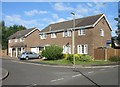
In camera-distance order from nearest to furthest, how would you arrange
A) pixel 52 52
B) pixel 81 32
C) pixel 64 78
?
pixel 64 78 < pixel 52 52 < pixel 81 32

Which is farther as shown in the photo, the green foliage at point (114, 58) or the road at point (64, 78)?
the green foliage at point (114, 58)

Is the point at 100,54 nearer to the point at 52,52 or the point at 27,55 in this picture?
the point at 52,52

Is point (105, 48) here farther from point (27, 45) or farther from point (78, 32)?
point (27, 45)

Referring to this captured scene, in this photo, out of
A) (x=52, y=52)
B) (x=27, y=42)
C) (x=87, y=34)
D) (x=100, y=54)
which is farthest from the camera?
(x=27, y=42)

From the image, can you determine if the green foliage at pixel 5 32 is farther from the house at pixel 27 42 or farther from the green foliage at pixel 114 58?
the green foliage at pixel 114 58

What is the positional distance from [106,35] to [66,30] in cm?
760

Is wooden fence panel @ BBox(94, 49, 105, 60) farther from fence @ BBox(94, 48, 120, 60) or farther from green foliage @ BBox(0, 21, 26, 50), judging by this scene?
green foliage @ BBox(0, 21, 26, 50)

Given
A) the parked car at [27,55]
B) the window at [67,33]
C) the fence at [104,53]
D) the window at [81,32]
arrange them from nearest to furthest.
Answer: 1. the fence at [104,53]
2. the window at [81,32]
3. the window at [67,33]
4. the parked car at [27,55]

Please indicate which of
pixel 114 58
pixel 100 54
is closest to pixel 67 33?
pixel 100 54

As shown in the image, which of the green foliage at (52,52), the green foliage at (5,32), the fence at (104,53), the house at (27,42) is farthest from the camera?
the green foliage at (5,32)

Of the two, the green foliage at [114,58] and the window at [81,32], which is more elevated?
the window at [81,32]

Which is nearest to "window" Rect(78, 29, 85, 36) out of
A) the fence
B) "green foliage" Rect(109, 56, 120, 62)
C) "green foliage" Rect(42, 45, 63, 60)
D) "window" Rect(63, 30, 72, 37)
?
"window" Rect(63, 30, 72, 37)

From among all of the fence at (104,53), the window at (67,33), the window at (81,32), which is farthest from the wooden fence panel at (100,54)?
the window at (67,33)

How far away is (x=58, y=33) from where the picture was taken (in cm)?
4903
